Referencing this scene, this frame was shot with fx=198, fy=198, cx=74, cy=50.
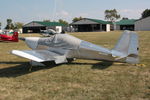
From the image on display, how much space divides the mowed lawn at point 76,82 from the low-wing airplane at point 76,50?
42 cm

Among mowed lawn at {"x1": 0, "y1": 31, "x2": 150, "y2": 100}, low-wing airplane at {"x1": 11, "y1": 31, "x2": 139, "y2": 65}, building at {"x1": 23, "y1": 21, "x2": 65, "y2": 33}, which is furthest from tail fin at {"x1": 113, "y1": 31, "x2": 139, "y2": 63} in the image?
building at {"x1": 23, "y1": 21, "x2": 65, "y2": 33}

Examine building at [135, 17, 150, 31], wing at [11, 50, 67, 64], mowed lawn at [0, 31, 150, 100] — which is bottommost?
mowed lawn at [0, 31, 150, 100]

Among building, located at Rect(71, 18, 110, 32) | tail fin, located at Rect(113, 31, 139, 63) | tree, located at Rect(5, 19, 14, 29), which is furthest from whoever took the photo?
tree, located at Rect(5, 19, 14, 29)

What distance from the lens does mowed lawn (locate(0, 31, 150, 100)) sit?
493 centimetres

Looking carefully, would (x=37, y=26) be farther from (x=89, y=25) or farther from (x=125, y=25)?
(x=125, y=25)

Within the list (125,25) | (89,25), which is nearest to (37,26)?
(89,25)

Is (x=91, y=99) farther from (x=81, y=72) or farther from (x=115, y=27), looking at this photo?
(x=115, y=27)

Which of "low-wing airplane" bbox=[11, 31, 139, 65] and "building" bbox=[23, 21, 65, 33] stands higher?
"building" bbox=[23, 21, 65, 33]

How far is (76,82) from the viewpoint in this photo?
6023 millimetres

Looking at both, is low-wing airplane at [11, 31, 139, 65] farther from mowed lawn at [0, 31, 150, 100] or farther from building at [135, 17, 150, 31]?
building at [135, 17, 150, 31]

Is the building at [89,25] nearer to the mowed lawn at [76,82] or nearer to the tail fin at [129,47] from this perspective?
the tail fin at [129,47]


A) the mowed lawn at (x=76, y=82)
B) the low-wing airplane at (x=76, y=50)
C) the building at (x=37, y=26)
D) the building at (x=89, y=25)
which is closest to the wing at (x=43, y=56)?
the low-wing airplane at (x=76, y=50)

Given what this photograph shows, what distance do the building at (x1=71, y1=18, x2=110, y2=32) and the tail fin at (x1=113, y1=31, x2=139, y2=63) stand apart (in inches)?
2778

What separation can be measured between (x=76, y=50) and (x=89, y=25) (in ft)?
247
